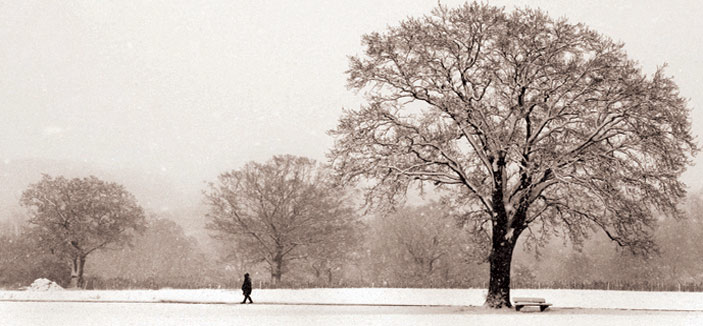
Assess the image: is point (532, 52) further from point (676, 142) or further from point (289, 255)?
point (289, 255)

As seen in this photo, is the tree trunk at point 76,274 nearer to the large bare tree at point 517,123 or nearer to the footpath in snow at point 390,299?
the footpath in snow at point 390,299

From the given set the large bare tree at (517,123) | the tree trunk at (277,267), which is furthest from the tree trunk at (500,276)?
the tree trunk at (277,267)

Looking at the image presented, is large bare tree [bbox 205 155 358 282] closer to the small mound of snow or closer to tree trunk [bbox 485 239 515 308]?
the small mound of snow

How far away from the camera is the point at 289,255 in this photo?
5559 centimetres

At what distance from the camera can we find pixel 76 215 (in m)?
52.0

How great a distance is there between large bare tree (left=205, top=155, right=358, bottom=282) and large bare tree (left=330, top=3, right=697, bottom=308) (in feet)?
79.5

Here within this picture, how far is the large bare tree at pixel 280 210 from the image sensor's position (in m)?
52.0

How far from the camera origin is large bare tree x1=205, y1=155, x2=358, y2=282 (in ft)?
171

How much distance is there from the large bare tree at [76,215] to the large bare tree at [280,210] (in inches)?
351

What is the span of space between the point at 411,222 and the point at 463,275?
8.18 metres

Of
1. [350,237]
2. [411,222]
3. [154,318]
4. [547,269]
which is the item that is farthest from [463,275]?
[154,318]

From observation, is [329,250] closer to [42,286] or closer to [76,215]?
[76,215]

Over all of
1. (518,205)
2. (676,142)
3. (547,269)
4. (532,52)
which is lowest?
(547,269)

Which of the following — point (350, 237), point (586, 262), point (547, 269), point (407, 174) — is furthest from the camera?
point (547, 269)
